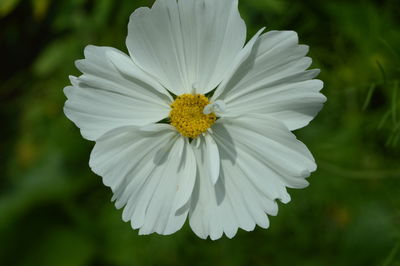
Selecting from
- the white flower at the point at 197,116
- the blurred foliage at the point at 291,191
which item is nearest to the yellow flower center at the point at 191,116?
the white flower at the point at 197,116

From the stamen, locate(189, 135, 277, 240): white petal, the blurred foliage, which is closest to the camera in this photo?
the stamen

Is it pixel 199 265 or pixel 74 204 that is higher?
pixel 74 204

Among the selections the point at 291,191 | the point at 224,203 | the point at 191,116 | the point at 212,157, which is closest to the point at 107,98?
the point at 191,116

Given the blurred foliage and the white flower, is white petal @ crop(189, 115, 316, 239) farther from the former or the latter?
the blurred foliage

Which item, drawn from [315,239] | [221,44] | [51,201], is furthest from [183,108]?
[51,201]

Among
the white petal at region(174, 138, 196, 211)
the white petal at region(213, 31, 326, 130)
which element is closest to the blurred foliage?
the white petal at region(213, 31, 326, 130)

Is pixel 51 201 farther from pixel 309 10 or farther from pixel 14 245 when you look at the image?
pixel 309 10
